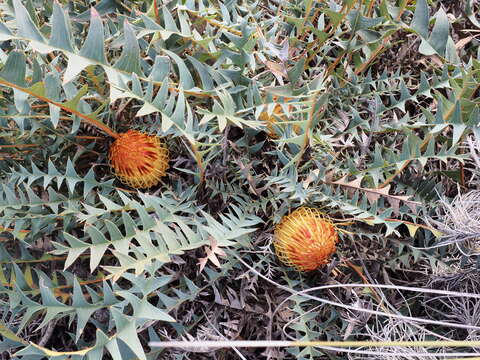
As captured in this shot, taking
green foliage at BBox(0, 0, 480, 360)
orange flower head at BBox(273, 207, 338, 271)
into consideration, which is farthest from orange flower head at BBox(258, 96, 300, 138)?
orange flower head at BBox(273, 207, 338, 271)

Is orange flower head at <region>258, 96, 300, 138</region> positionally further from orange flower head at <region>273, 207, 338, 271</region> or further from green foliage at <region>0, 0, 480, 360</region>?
orange flower head at <region>273, 207, 338, 271</region>

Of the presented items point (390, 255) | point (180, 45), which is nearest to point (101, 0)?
point (180, 45)

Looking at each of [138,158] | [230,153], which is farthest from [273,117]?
[138,158]

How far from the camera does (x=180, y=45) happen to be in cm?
98

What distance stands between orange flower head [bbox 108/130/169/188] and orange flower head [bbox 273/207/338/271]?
27 cm

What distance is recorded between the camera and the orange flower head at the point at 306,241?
87cm

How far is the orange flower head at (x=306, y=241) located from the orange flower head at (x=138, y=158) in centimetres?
27

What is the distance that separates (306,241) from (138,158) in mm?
350

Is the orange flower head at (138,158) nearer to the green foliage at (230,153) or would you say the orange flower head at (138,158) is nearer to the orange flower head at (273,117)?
the green foliage at (230,153)

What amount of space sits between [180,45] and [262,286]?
1.70ft

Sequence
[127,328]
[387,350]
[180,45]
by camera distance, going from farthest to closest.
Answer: [180,45] → [387,350] → [127,328]

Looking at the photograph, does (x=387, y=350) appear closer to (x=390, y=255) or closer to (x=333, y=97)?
(x=390, y=255)

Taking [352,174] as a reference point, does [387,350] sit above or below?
below

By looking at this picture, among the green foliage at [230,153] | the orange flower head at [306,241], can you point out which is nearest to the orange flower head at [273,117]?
the green foliage at [230,153]
